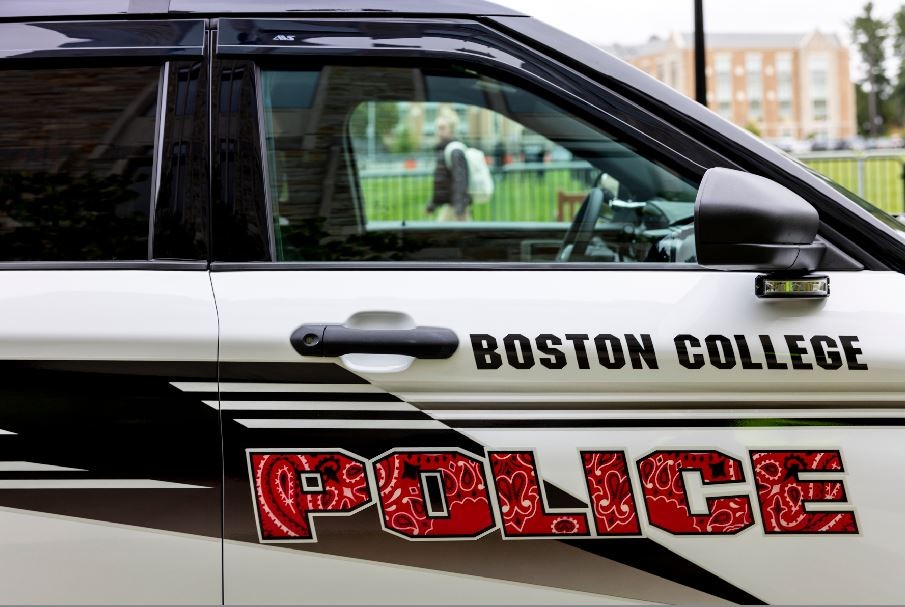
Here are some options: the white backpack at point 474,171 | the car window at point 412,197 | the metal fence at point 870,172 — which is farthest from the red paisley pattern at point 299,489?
the metal fence at point 870,172

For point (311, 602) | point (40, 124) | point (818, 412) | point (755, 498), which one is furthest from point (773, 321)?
point (40, 124)

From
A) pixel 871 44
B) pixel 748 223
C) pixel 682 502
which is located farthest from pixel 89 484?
pixel 871 44

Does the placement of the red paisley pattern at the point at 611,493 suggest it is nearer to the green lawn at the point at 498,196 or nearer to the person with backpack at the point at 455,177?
the green lawn at the point at 498,196

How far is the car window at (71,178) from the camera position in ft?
7.22

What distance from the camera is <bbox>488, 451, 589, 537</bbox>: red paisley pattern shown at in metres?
1.77

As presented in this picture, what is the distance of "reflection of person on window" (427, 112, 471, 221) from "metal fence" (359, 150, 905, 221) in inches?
2.4

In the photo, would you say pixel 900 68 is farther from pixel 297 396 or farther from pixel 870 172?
pixel 297 396

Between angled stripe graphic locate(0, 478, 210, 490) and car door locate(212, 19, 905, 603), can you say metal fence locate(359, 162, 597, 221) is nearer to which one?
car door locate(212, 19, 905, 603)

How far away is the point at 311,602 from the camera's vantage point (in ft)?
5.82

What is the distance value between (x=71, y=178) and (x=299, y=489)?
39.8 inches

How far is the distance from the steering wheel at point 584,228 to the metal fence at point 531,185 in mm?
279

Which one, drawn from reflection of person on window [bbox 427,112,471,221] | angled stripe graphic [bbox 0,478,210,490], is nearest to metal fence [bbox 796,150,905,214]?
reflection of person on window [bbox 427,112,471,221]

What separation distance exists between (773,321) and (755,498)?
32 cm

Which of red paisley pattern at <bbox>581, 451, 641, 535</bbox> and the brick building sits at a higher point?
the brick building
